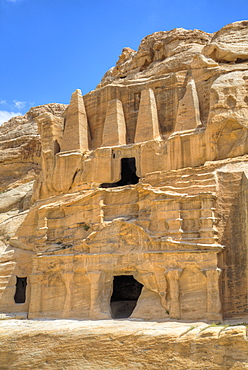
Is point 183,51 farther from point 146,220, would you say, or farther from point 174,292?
point 174,292

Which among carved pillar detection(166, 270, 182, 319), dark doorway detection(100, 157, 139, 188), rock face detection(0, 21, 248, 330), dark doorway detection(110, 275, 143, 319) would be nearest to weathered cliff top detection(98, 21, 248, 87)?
rock face detection(0, 21, 248, 330)

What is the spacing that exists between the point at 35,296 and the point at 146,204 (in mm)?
7704

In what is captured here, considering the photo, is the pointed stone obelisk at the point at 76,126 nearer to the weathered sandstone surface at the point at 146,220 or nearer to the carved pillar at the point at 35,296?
the weathered sandstone surface at the point at 146,220

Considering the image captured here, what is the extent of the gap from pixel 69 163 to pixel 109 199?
5.47m

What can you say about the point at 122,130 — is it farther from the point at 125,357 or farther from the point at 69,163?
the point at 125,357

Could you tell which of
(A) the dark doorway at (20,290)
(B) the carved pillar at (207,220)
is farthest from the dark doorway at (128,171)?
(A) the dark doorway at (20,290)

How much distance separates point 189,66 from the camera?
94.9ft

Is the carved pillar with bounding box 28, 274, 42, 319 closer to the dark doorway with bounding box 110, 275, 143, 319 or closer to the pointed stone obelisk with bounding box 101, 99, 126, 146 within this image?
the dark doorway with bounding box 110, 275, 143, 319

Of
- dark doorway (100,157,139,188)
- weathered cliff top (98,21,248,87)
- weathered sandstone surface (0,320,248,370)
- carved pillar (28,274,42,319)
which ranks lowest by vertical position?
weathered sandstone surface (0,320,248,370)

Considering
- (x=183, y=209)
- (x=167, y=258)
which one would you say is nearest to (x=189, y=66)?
(x=183, y=209)

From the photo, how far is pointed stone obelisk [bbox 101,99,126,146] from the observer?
2778 cm

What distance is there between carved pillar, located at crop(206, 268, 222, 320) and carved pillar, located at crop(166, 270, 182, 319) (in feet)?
4.59

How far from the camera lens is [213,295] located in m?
19.2

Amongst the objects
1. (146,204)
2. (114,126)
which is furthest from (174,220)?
(114,126)
